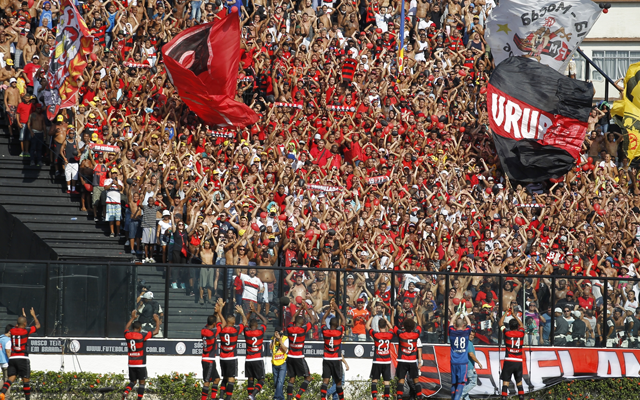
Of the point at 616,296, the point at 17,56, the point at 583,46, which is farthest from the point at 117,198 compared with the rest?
the point at 583,46

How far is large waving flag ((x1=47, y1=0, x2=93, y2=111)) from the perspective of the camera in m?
21.5

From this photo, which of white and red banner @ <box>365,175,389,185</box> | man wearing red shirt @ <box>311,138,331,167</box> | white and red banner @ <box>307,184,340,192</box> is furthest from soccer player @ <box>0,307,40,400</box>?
white and red banner @ <box>365,175,389,185</box>

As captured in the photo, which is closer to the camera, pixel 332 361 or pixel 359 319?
pixel 332 361

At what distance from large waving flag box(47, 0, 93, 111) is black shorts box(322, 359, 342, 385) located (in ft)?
29.1

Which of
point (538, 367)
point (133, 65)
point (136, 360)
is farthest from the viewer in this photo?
point (133, 65)

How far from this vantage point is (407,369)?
17.9 m

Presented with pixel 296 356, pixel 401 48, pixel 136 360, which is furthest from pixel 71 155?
pixel 401 48

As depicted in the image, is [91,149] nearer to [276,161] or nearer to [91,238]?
[91,238]

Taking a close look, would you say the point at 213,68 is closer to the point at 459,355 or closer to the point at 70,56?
the point at 70,56

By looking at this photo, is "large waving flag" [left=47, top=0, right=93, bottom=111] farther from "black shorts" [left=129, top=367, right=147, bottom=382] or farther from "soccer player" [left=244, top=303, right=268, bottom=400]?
"soccer player" [left=244, top=303, right=268, bottom=400]

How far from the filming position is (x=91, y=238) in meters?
21.5

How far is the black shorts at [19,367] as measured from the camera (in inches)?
676

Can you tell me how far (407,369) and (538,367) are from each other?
3.30m

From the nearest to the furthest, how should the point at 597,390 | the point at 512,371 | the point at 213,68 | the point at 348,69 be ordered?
the point at 512,371
the point at 597,390
the point at 213,68
the point at 348,69
